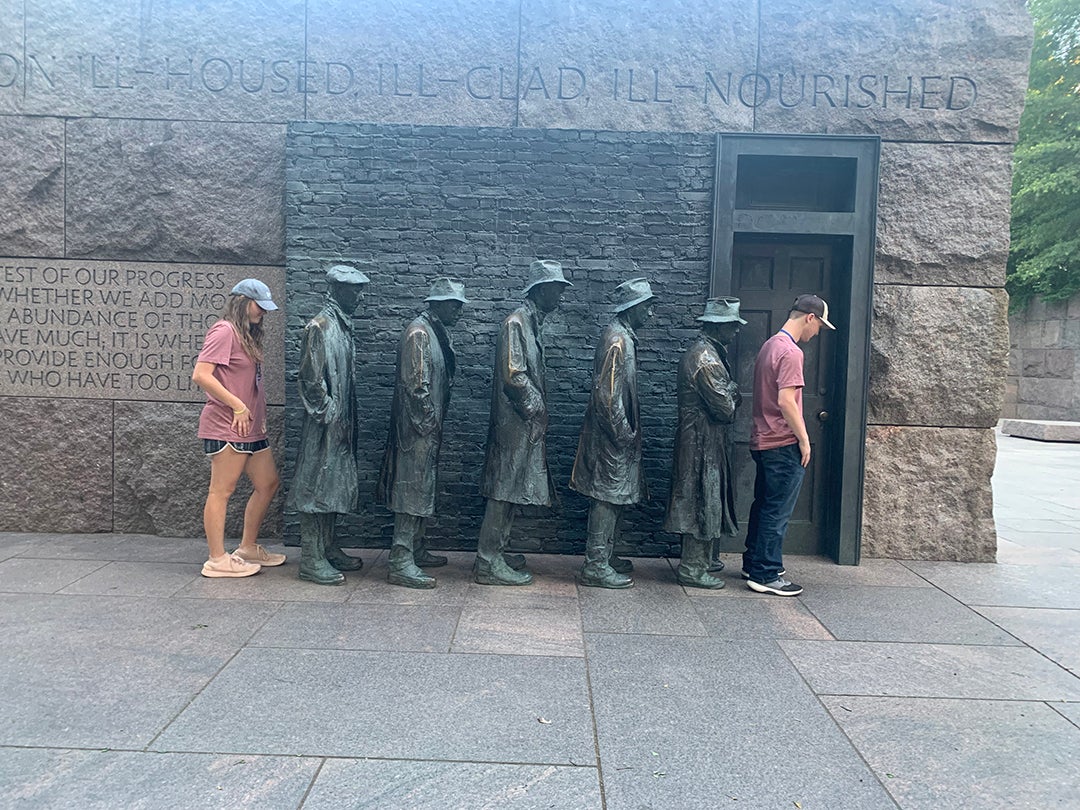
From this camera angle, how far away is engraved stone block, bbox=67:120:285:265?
6.45 m

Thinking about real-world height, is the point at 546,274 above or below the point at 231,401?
above

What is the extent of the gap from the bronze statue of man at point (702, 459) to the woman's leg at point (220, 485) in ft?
9.79

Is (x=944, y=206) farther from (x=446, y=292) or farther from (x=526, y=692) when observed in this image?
(x=526, y=692)

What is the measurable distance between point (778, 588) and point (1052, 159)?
820 inches

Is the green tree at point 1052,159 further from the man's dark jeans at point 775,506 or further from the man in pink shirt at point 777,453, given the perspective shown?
the man's dark jeans at point 775,506

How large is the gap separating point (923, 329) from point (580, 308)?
109 inches

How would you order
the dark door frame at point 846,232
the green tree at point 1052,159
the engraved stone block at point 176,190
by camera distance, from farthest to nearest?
the green tree at point 1052,159, the engraved stone block at point 176,190, the dark door frame at point 846,232

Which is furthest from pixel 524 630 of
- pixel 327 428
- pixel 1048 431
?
pixel 1048 431

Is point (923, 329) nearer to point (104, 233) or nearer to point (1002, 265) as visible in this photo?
point (1002, 265)

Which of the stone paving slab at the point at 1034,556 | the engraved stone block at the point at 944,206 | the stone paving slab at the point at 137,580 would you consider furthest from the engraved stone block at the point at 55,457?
the stone paving slab at the point at 1034,556

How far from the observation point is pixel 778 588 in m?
5.47

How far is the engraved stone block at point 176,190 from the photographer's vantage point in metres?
6.45

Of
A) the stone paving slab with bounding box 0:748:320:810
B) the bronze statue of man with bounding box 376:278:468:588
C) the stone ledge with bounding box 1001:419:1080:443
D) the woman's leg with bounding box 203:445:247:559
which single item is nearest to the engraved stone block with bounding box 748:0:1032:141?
the bronze statue of man with bounding box 376:278:468:588

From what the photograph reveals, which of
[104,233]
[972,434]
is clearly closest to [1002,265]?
[972,434]
